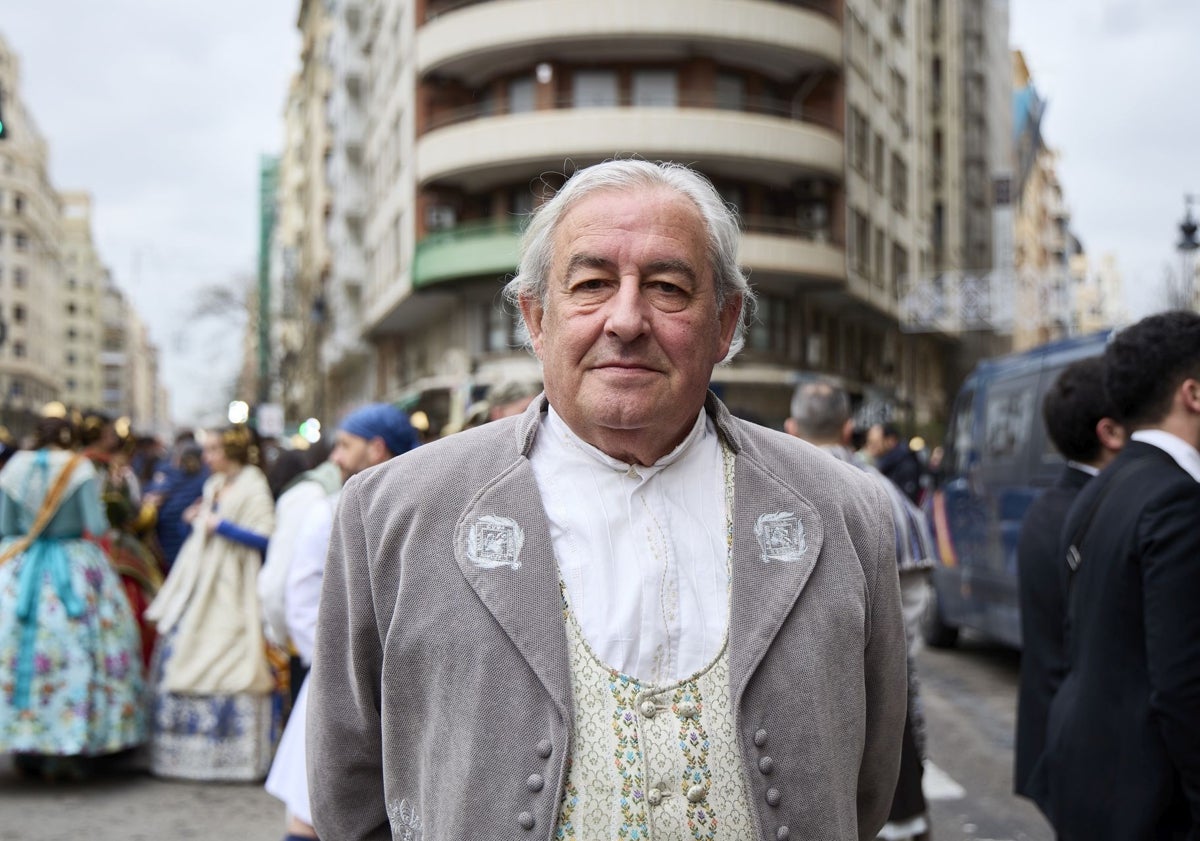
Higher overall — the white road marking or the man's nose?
the man's nose

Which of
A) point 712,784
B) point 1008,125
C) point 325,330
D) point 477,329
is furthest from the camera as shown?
point 1008,125

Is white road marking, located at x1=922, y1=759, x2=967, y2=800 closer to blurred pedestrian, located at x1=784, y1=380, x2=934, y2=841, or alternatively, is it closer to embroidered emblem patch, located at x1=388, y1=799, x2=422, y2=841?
blurred pedestrian, located at x1=784, y1=380, x2=934, y2=841

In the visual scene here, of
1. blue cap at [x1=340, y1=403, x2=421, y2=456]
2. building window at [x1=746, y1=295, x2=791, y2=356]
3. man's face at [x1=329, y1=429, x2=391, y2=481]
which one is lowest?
man's face at [x1=329, y1=429, x2=391, y2=481]

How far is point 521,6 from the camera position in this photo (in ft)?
101

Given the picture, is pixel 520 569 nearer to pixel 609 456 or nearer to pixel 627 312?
pixel 609 456

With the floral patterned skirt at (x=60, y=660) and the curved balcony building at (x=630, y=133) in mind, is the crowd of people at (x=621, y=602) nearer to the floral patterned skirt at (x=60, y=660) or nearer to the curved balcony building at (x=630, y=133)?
the floral patterned skirt at (x=60, y=660)

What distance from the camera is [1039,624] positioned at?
4.53 meters

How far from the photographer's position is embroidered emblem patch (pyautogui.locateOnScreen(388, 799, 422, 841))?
7.59 ft

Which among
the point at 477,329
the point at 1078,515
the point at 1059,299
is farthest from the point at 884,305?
the point at 1078,515

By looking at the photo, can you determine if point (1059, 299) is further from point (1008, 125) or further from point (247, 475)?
point (1008, 125)

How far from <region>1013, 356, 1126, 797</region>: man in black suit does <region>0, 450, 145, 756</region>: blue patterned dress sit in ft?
18.3

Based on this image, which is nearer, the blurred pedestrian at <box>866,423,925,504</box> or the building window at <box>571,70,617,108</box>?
the blurred pedestrian at <box>866,423,925,504</box>

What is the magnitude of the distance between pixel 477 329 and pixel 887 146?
14.9 meters

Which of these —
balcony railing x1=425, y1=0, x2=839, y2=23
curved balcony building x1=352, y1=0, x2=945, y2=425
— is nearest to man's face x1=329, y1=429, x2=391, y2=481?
curved balcony building x1=352, y1=0, x2=945, y2=425
